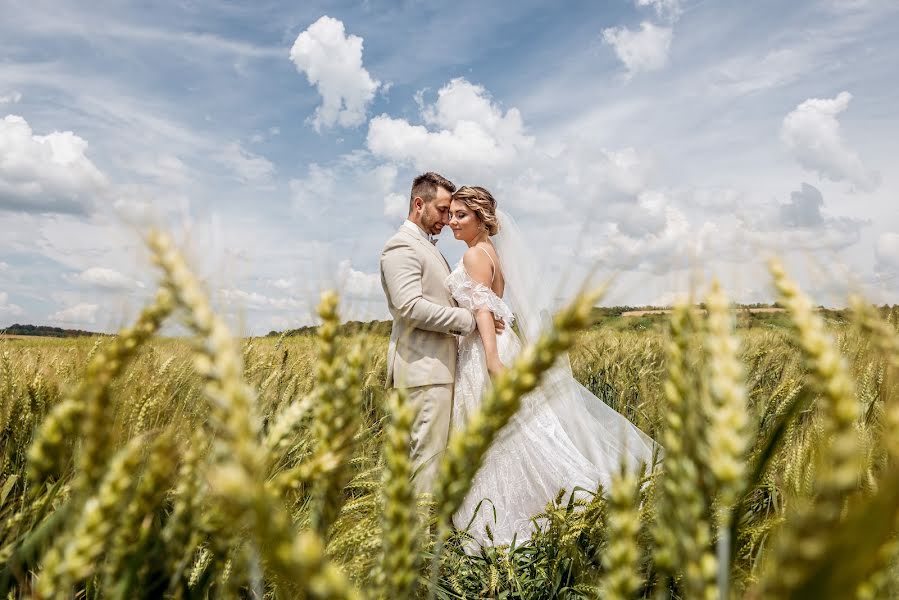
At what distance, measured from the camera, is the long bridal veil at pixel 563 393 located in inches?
203

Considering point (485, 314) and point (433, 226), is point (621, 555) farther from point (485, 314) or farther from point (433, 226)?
point (433, 226)

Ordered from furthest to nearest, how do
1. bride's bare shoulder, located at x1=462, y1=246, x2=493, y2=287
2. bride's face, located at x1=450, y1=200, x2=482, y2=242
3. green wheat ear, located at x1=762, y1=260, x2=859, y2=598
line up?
bride's face, located at x1=450, y1=200, x2=482, y2=242
bride's bare shoulder, located at x1=462, y1=246, x2=493, y2=287
green wheat ear, located at x1=762, y1=260, x2=859, y2=598

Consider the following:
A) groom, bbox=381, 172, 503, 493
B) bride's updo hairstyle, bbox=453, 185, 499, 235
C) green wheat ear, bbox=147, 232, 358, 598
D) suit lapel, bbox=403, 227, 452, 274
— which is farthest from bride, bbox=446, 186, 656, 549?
green wheat ear, bbox=147, 232, 358, 598

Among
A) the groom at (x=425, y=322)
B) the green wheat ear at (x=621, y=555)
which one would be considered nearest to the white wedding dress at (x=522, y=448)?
the groom at (x=425, y=322)

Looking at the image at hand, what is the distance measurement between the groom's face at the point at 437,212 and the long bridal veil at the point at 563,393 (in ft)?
2.03

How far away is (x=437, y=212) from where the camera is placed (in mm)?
5848

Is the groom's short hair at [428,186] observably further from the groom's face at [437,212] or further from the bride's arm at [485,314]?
the bride's arm at [485,314]

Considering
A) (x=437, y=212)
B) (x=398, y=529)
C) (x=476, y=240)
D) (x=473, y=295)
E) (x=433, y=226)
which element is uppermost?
(x=437, y=212)

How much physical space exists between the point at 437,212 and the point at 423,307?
131cm

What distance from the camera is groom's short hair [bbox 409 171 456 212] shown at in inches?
231

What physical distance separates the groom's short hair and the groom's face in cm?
5

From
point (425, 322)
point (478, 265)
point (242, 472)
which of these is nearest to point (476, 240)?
point (478, 265)

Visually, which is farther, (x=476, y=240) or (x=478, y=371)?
(x=476, y=240)

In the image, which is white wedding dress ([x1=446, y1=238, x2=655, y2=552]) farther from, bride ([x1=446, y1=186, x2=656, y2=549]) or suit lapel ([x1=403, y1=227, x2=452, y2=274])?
suit lapel ([x1=403, y1=227, x2=452, y2=274])
